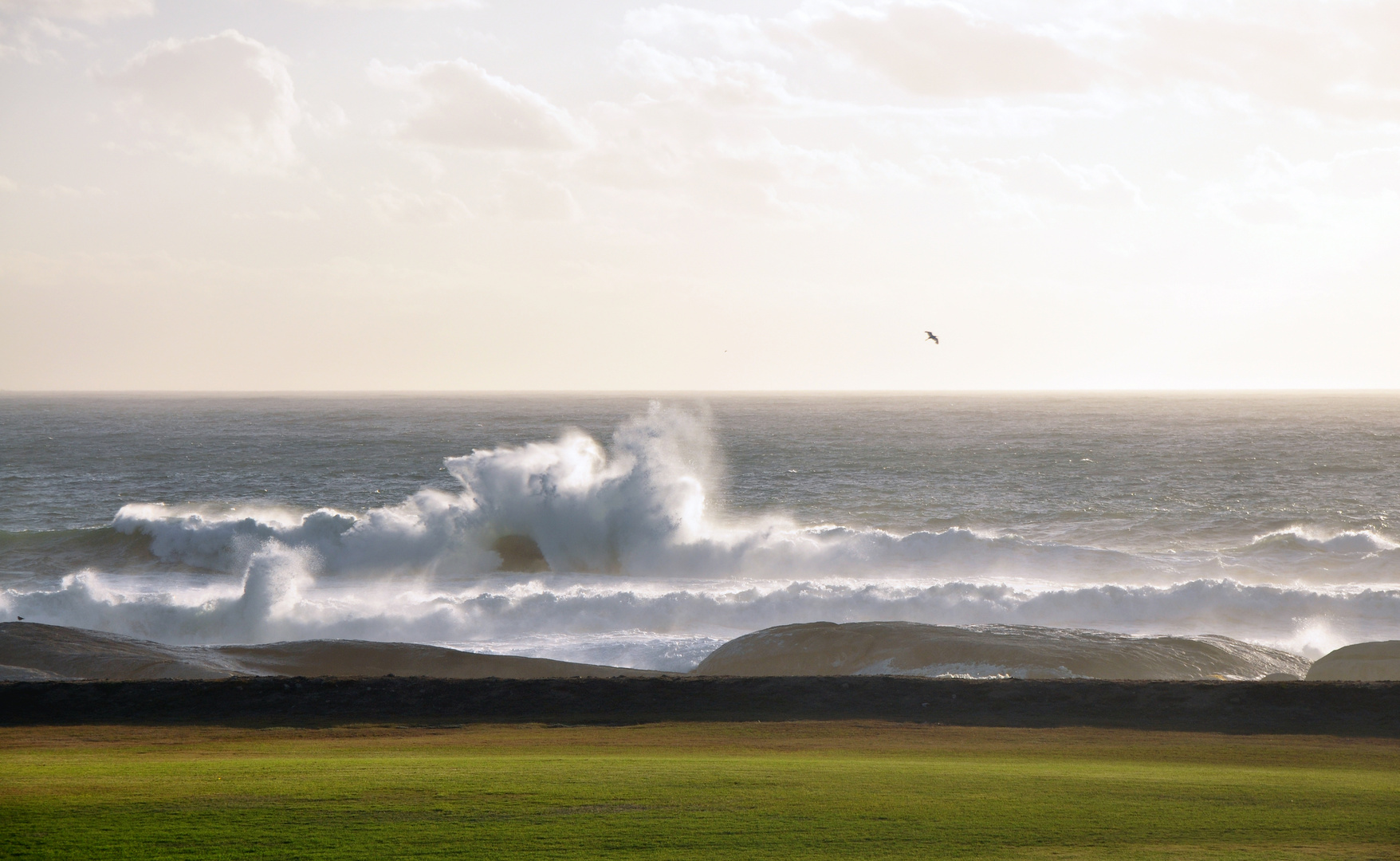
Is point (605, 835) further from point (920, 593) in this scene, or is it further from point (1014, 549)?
point (1014, 549)

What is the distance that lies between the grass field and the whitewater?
9.76 m

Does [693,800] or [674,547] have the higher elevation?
[693,800]

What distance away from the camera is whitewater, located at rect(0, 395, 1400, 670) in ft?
78.6

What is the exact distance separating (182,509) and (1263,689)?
35.8m

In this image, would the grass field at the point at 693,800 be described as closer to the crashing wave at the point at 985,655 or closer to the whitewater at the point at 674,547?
the crashing wave at the point at 985,655

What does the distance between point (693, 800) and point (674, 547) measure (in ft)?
78.7

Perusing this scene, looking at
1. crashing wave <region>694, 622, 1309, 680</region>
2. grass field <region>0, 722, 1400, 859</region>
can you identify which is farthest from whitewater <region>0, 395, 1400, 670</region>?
grass field <region>0, 722, 1400, 859</region>

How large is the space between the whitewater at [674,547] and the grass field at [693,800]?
32.0 feet

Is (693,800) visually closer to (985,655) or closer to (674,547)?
(985,655)

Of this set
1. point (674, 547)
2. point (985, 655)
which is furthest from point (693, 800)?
point (674, 547)

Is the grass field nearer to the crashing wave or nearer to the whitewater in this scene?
the crashing wave

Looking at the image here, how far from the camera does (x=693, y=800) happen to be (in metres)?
8.24

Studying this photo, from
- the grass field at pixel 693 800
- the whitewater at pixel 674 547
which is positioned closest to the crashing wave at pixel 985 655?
the whitewater at pixel 674 547

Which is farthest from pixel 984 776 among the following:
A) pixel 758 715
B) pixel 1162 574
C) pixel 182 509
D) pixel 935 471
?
pixel 935 471
